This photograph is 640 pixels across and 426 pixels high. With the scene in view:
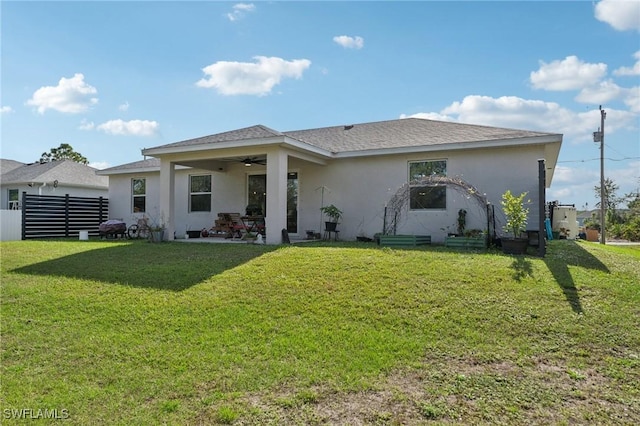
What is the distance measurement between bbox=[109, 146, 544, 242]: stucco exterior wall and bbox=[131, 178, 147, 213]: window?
244cm

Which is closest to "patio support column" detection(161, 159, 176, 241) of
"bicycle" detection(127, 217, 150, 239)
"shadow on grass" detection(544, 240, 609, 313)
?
"bicycle" detection(127, 217, 150, 239)

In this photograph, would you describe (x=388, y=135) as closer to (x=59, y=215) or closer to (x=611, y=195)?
(x=59, y=215)

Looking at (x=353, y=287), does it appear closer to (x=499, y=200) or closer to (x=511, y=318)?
(x=511, y=318)

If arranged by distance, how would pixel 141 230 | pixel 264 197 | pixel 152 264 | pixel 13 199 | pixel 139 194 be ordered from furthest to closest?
pixel 13 199
pixel 139 194
pixel 264 197
pixel 141 230
pixel 152 264

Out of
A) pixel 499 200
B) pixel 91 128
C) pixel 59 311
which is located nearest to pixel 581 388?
pixel 59 311

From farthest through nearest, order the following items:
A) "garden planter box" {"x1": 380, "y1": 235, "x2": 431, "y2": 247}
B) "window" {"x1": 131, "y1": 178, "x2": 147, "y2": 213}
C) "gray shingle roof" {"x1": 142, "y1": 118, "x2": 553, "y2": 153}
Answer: "window" {"x1": 131, "y1": 178, "x2": 147, "y2": 213} < "gray shingle roof" {"x1": 142, "y1": 118, "x2": 553, "y2": 153} < "garden planter box" {"x1": 380, "y1": 235, "x2": 431, "y2": 247}

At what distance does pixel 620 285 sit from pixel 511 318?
2146mm

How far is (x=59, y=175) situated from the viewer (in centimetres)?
1992

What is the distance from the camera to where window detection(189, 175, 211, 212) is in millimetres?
14281

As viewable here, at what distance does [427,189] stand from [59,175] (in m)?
18.8

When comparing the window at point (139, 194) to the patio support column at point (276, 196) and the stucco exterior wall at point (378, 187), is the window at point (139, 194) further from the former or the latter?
the patio support column at point (276, 196)

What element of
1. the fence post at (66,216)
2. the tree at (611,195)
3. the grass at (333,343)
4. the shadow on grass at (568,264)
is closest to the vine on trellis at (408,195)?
the shadow on grass at (568,264)

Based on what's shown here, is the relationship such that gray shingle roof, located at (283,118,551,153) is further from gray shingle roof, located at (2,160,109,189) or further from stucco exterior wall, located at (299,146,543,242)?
gray shingle roof, located at (2,160,109,189)

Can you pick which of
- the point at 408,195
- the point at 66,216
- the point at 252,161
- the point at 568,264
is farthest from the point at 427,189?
the point at 66,216
